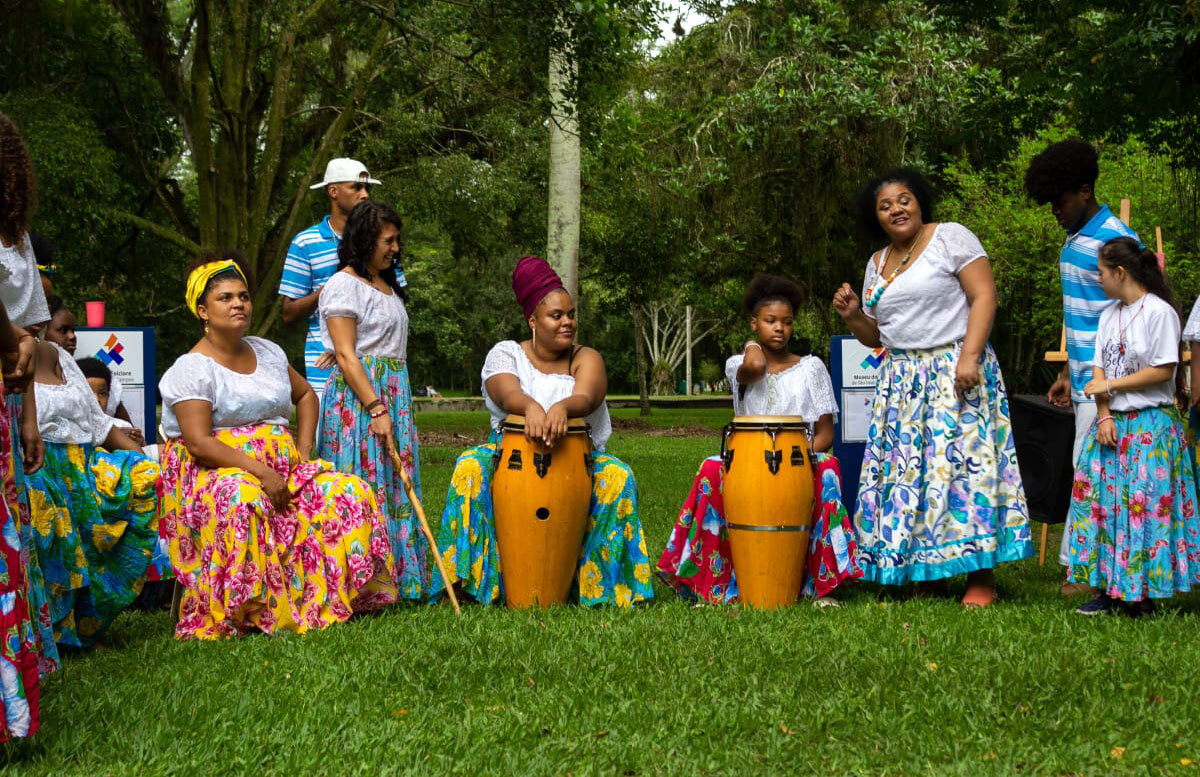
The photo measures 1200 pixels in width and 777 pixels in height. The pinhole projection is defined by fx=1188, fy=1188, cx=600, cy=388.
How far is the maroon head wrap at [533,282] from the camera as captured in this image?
20.5 ft

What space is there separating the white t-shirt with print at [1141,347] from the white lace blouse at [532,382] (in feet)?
8.21

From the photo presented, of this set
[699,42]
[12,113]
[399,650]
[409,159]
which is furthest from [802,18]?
[399,650]

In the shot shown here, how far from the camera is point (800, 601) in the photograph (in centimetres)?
621

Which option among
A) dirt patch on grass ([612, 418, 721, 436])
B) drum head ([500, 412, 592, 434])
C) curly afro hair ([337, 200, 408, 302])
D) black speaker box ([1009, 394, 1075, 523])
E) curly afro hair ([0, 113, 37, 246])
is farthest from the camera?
dirt patch on grass ([612, 418, 721, 436])

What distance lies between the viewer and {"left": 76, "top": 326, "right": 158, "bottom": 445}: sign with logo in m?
8.70

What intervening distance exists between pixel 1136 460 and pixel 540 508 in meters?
2.89

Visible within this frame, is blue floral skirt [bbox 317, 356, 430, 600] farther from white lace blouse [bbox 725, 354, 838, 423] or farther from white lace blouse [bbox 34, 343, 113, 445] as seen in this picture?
white lace blouse [bbox 725, 354, 838, 423]

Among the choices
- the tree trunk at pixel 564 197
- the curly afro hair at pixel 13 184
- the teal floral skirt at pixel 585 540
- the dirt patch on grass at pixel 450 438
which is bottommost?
the dirt patch on grass at pixel 450 438

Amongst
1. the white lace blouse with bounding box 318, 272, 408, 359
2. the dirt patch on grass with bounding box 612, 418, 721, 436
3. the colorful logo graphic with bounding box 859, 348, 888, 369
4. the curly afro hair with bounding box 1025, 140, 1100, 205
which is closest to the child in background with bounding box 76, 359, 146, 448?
the white lace blouse with bounding box 318, 272, 408, 359

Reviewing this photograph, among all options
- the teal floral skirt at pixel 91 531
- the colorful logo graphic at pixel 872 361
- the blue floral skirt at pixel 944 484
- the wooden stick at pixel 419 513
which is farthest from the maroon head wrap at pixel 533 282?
the colorful logo graphic at pixel 872 361

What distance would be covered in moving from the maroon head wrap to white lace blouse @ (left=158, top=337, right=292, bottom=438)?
1300 millimetres

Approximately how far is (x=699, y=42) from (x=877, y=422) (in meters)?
16.7

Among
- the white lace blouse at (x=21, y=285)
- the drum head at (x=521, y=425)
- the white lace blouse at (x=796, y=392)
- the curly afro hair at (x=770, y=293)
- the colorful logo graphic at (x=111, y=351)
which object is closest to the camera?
the white lace blouse at (x=21, y=285)

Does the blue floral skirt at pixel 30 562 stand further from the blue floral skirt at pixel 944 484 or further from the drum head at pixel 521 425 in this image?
the blue floral skirt at pixel 944 484
